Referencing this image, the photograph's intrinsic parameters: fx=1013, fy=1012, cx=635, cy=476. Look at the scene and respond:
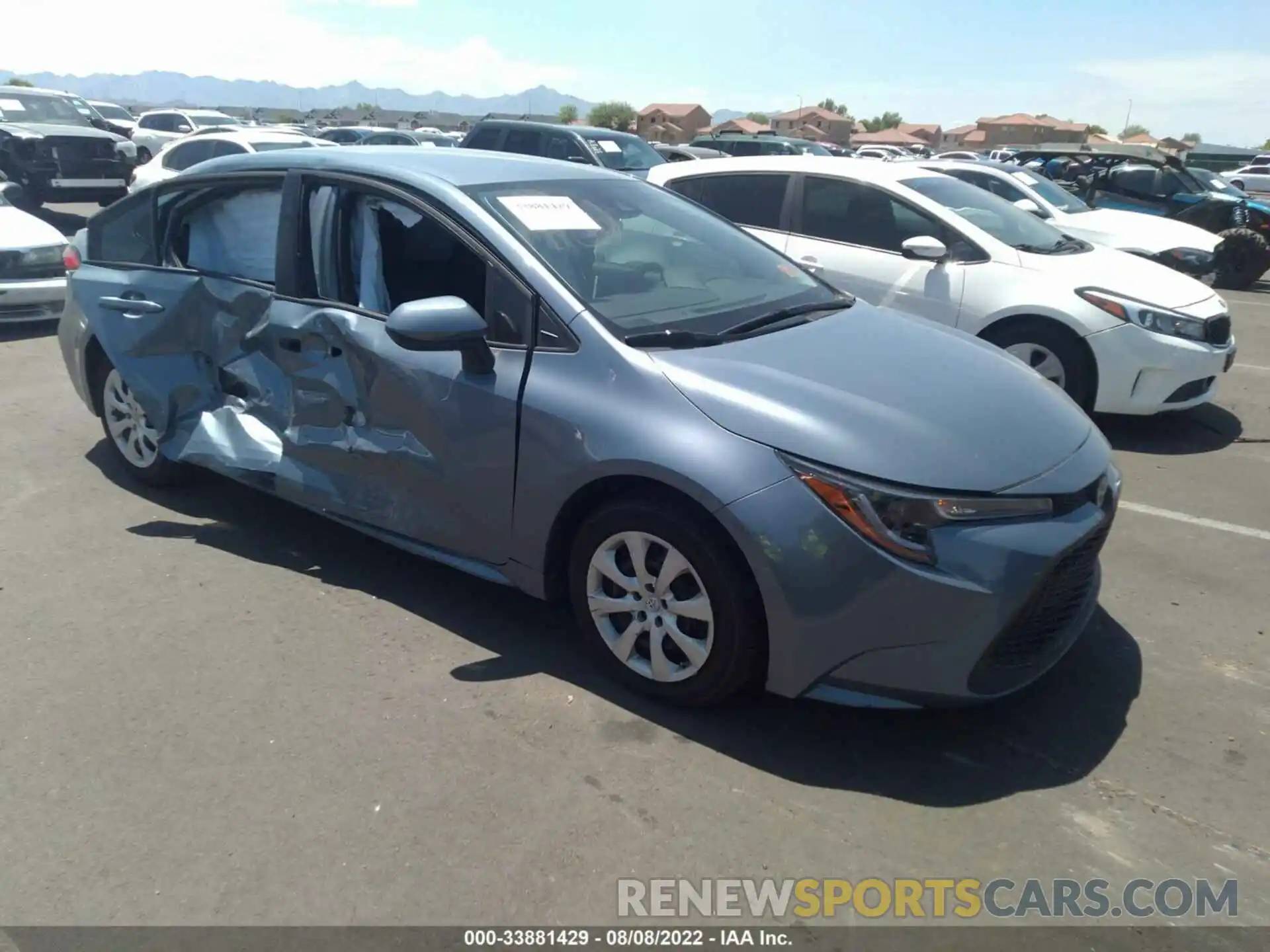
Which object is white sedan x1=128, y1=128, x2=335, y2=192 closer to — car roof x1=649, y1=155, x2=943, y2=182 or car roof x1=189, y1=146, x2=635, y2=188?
car roof x1=649, y1=155, x2=943, y2=182

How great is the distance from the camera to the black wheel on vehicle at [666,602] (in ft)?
9.81

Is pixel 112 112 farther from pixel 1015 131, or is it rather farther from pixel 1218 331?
pixel 1015 131

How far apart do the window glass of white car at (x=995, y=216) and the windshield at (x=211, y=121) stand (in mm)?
21576

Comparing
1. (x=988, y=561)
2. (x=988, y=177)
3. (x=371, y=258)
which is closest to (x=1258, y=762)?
(x=988, y=561)

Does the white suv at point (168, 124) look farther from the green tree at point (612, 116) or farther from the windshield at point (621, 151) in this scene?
the green tree at point (612, 116)

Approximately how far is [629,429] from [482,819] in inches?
47.6

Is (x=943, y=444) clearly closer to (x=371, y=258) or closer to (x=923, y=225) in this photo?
(x=371, y=258)

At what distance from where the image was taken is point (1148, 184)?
562 inches

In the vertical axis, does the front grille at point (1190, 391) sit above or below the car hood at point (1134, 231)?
below

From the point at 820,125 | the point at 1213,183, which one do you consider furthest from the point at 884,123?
the point at 1213,183

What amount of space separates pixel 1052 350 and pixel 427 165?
409 cm

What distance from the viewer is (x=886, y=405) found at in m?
3.09

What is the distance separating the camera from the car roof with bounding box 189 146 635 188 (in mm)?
3867

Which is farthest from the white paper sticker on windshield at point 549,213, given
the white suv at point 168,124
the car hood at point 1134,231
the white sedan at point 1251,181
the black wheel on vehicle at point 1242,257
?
the white sedan at point 1251,181
